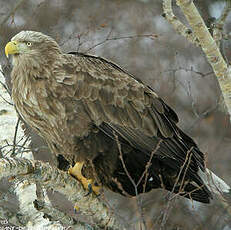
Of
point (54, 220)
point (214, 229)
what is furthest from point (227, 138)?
point (54, 220)

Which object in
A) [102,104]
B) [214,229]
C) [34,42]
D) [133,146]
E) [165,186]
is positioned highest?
[34,42]

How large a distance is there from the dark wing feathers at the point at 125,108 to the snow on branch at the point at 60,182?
0.75 metres

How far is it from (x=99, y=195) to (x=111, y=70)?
1.33 m

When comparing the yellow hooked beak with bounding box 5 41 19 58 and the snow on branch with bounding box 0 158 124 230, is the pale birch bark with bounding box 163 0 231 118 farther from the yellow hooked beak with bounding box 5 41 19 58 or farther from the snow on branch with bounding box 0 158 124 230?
the yellow hooked beak with bounding box 5 41 19 58

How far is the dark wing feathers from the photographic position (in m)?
5.76

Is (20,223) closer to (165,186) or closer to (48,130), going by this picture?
(48,130)

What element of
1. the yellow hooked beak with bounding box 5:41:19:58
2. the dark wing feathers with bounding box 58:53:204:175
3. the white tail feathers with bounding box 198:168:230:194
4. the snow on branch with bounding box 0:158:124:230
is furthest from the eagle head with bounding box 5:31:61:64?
the white tail feathers with bounding box 198:168:230:194

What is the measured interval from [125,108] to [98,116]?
343 millimetres

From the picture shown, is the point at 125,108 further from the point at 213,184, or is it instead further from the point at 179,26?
the point at 213,184

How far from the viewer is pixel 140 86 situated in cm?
608

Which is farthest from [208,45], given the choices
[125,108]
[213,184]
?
[213,184]

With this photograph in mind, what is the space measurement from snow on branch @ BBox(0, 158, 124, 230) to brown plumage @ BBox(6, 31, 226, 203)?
508 mm

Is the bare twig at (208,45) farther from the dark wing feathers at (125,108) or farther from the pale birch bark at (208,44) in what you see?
the dark wing feathers at (125,108)

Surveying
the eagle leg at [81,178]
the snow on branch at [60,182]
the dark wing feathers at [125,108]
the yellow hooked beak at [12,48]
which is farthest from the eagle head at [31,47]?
the snow on branch at [60,182]
